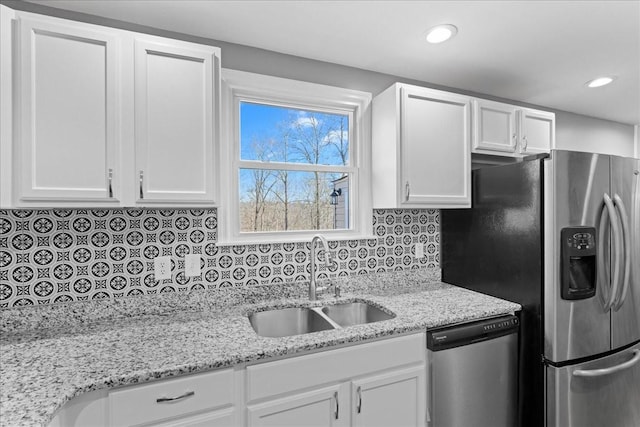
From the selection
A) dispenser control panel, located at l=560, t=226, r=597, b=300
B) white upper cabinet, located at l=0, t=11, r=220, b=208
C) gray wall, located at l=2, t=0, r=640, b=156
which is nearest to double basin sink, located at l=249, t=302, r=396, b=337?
white upper cabinet, located at l=0, t=11, r=220, b=208

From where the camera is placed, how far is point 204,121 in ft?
5.12

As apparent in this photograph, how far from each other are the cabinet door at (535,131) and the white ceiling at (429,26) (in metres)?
0.27

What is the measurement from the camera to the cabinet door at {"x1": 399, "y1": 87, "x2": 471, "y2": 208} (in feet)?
6.68

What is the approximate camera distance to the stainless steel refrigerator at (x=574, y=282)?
1.74m

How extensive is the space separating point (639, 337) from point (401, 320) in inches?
Result: 61.6

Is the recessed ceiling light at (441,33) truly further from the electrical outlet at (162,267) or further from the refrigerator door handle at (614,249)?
the electrical outlet at (162,267)

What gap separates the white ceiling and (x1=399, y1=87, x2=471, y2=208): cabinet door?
0.96 ft

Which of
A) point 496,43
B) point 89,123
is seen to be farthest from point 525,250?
point 89,123

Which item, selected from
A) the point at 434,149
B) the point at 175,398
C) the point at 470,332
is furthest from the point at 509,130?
the point at 175,398

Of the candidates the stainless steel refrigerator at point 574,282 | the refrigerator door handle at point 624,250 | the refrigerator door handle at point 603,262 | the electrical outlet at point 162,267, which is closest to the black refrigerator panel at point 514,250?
the stainless steel refrigerator at point 574,282

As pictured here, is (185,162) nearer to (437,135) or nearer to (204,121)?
(204,121)

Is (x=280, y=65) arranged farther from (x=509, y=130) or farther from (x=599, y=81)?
(x=599, y=81)

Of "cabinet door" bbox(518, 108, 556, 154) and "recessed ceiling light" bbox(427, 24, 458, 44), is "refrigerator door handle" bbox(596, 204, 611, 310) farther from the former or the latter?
"recessed ceiling light" bbox(427, 24, 458, 44)

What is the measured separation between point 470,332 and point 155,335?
4.96ft
